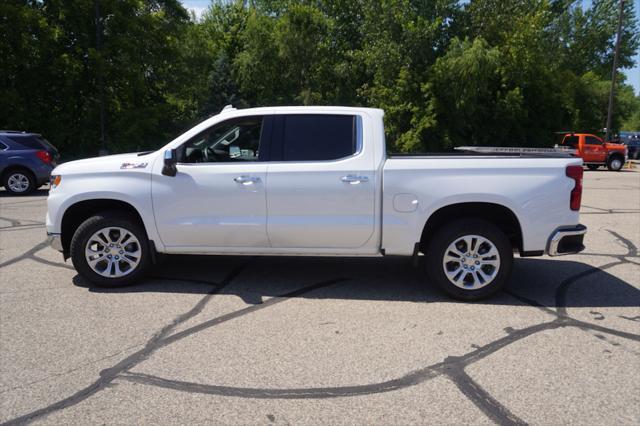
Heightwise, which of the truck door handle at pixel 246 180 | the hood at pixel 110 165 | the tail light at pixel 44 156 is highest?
the hood at pixel 110 165

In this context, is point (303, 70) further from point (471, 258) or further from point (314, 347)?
point (314, 347)

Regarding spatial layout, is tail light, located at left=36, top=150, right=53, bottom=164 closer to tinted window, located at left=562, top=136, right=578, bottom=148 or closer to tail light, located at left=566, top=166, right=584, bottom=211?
tail light, located at left=566, top=166, right=584, bottom=211

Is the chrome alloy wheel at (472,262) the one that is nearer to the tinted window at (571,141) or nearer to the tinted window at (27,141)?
the tinted window at (27,141)

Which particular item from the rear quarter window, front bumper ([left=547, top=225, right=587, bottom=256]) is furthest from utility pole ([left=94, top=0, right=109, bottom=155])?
front bumper ([left=547, top=225, right=587, bottom=256])

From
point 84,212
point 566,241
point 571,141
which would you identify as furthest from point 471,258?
point 571,141

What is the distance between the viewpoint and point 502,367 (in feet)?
12.4

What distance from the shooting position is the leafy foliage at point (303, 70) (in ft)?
79.8

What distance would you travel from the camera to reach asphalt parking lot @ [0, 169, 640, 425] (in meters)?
3.24

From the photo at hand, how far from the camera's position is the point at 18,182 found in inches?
547

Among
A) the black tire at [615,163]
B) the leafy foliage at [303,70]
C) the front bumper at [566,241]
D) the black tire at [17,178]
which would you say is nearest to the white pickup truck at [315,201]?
the front bumper at [566,241]

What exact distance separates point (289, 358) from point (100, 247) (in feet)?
9.20

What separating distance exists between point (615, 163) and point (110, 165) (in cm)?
2714

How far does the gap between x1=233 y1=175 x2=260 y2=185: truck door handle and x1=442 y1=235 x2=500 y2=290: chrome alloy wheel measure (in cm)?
201

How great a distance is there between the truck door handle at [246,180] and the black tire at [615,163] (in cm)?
2607
